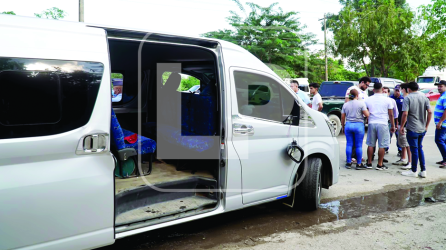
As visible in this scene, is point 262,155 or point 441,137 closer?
point 262,155

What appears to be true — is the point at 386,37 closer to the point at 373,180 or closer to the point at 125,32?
the point at 373,180

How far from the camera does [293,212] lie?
463 centimetres

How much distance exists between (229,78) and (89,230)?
2.00 metres

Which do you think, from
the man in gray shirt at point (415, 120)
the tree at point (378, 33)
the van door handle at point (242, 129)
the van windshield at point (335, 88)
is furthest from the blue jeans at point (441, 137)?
the tree at point (378, 33)

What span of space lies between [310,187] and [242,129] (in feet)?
4.52

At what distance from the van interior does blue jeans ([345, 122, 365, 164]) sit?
3.41 m

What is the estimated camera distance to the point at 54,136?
8.46 feet

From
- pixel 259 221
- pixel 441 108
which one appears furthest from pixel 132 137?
pixel 441 108

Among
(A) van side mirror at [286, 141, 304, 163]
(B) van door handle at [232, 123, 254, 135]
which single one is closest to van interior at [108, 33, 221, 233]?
(B) van door handle at [232, 123, 254, 135]

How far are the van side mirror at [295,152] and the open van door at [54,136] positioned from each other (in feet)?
7.04

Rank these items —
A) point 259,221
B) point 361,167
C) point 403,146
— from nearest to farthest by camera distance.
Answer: point 259,221 → point 361,167 → point 403,146

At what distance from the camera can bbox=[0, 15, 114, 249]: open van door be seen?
240cm

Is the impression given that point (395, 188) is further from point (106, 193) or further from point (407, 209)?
point (106, 193)

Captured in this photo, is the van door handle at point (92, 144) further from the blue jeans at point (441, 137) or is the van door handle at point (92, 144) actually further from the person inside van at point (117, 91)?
the blue jeans at point (441, 137)
